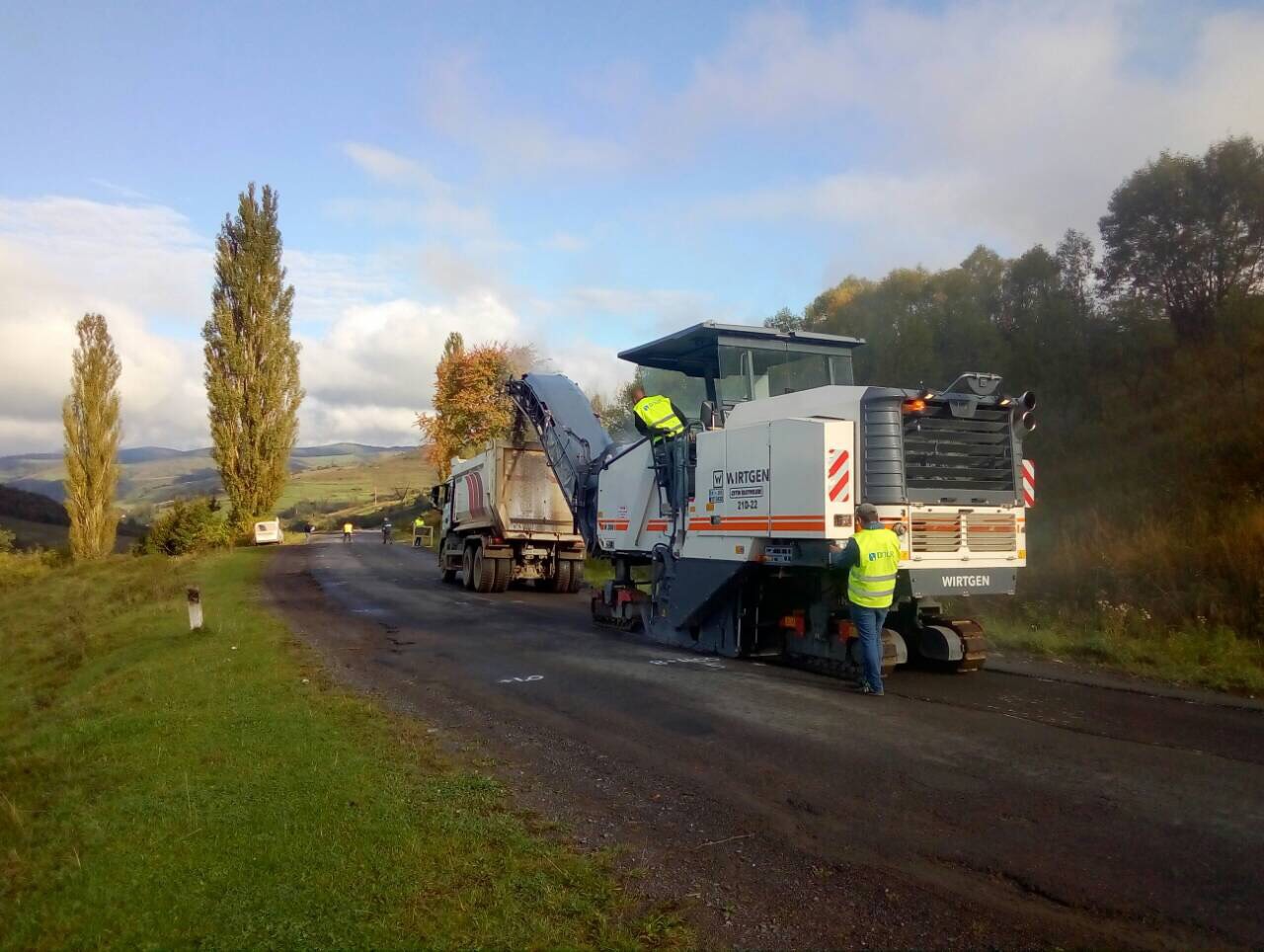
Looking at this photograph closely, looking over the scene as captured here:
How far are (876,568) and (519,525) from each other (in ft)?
41.1

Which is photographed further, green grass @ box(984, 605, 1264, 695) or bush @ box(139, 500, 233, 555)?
bush @ box(139, 500, 233, 555)

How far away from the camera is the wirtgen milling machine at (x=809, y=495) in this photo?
8.74m

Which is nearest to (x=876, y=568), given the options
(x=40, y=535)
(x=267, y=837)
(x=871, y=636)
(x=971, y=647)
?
(x=871, y=636)

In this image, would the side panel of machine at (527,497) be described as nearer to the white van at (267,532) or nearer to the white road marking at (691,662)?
the white road marking at (691,662)

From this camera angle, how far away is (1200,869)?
4277 millimetres

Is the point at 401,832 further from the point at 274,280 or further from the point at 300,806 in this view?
the point at 274,280

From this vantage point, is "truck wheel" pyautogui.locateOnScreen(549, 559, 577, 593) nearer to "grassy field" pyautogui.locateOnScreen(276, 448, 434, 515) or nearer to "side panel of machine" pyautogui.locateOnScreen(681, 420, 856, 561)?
"side panel of machine" pyautogui.locateOnScreen(681, 420, 856, 561)

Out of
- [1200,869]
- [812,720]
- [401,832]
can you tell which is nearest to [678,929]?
[401,832]

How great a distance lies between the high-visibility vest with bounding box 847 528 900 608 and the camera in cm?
806

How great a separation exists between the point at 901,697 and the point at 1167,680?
2.95 metres

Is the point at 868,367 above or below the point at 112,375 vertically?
below

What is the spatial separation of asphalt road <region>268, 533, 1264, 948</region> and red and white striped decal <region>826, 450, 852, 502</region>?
73.5 inches

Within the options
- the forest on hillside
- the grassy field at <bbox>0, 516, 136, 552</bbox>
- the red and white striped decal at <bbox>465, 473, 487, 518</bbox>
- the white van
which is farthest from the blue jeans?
the grassy field at <bbox>0, 516, 136, 552</bbox>

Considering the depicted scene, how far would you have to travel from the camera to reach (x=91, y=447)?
125ft
